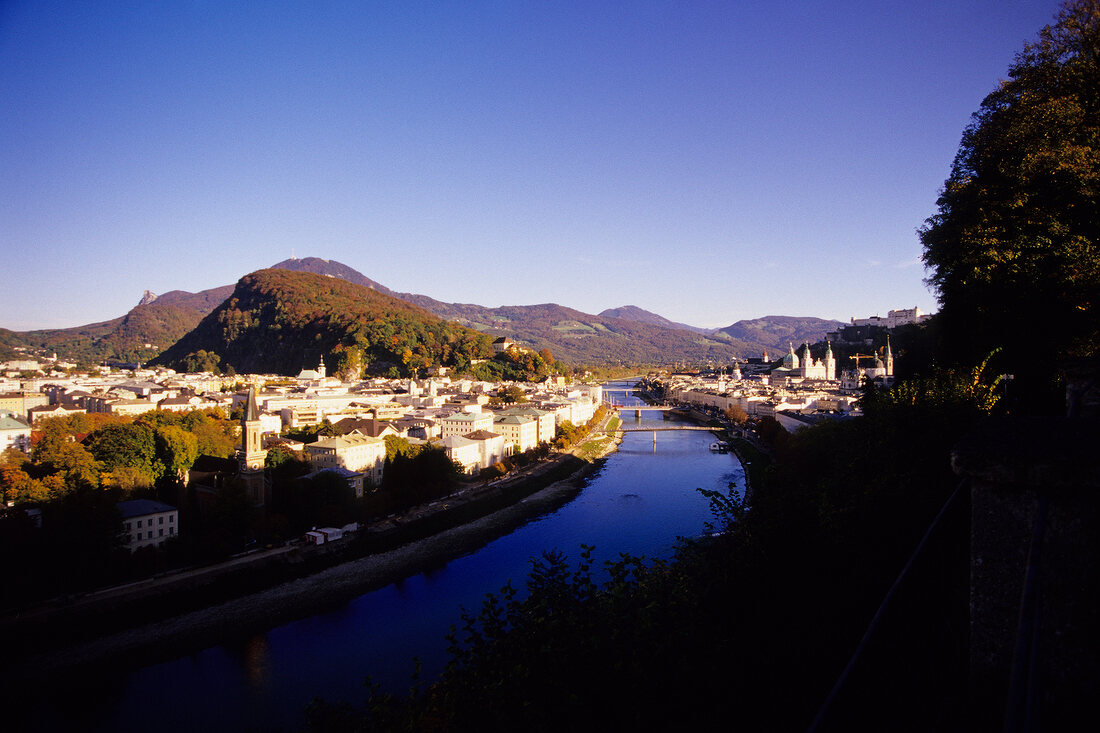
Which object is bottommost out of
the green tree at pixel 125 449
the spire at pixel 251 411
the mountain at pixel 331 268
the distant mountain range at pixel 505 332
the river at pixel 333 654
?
the river at pixel 333 654

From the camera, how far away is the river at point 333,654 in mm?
6977

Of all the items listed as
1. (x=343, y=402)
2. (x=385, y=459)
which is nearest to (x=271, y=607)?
(x=385, y=459)

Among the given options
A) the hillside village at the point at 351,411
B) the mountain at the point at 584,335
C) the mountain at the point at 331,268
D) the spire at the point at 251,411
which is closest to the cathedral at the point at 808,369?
the hillside village at the point at 351,411

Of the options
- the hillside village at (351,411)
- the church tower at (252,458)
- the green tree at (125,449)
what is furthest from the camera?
the hillside village at (351,411)

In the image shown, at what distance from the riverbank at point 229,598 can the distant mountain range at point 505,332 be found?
36037 mm

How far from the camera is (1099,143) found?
4.71 m

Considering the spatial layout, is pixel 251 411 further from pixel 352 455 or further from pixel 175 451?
pixel 352 455

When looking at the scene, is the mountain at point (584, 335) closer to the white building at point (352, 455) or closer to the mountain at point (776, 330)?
the mountain at point (776, 330)

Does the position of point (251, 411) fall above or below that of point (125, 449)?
above

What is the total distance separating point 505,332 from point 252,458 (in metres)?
121

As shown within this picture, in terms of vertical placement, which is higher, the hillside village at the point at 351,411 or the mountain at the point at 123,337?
the mountain at the point at 123,337

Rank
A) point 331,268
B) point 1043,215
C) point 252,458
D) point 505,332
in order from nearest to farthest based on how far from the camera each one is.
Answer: point 1043,215 < point 252,458 < point 505,332 < point 331,268

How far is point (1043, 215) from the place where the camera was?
16.9ft

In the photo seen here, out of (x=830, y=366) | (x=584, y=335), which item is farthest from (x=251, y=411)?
(x=584, y=335)
